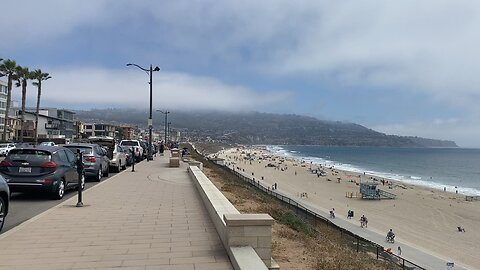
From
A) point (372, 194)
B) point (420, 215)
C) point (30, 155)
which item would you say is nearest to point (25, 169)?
point (30, 155)

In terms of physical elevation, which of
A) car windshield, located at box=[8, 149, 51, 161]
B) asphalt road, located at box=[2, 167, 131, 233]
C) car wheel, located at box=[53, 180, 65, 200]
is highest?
car windshield, located at box=[8, 149, 51, 161]

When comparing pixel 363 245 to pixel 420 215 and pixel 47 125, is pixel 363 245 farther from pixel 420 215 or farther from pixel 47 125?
pixel 47 125

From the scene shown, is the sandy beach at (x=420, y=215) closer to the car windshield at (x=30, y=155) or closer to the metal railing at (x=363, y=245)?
the metal railing at (x=363, y=245)

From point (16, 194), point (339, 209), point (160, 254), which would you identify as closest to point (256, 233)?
point (160, 254)

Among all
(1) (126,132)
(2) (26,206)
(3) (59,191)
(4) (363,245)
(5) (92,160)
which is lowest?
(4) (363,245)

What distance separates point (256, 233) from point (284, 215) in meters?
6.03

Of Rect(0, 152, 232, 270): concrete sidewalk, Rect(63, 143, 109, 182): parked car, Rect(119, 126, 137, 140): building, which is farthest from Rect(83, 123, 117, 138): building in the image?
Rect(0, 152, 232, 270): concrete sidewalk

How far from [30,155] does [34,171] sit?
0.49 m

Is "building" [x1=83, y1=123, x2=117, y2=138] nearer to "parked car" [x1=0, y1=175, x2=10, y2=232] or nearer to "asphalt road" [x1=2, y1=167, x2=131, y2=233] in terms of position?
"asphalt road" [x1=2, y1=167, x2=131, y2=233]

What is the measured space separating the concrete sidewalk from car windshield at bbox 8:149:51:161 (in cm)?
133

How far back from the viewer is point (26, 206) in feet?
33.5

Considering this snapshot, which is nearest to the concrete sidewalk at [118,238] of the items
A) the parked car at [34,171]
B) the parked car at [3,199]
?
the parked car at [3,199]

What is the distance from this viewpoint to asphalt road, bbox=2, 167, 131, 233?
28.1 feet

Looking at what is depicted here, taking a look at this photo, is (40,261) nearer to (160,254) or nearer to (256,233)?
(160,254)
